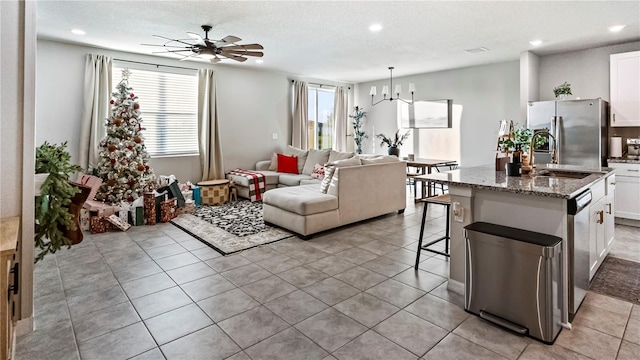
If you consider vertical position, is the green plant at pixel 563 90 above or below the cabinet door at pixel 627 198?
above

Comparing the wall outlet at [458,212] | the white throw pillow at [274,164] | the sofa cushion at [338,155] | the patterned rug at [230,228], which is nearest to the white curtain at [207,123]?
the patterned rug at [230,228]

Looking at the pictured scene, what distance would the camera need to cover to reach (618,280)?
297 centimetres

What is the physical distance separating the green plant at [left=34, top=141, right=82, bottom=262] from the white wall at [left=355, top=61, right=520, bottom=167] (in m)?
6.79

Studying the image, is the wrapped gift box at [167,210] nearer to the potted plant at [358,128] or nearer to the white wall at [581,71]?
the potted plant at [358,128]

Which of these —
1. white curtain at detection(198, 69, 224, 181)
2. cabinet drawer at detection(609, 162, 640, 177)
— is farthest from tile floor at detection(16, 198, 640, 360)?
white curtain at detection(198, 69, 224, 181)

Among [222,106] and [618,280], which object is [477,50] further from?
[222,106]

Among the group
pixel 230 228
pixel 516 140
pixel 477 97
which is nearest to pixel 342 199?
pixel 230 228

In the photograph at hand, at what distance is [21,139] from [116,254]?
6.31ft

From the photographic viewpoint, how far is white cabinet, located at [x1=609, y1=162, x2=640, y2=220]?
4660 mm

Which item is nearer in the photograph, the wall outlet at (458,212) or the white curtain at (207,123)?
the wall outlet at (458,212)

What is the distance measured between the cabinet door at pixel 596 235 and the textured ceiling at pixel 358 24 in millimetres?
2247

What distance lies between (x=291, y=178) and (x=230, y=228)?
2134 mm

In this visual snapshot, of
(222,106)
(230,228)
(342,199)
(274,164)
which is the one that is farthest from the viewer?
(274,164)

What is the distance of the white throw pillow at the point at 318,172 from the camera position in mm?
6472
